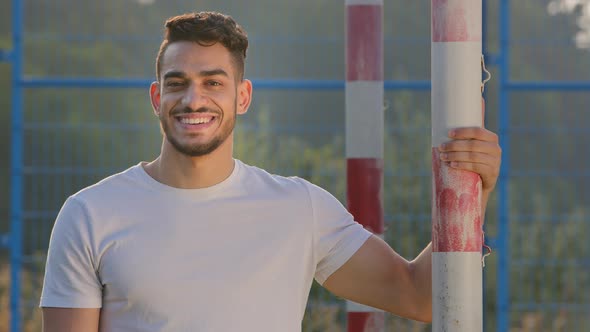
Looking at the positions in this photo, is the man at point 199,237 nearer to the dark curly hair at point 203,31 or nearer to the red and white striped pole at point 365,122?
the dark curly hair at point 203,31

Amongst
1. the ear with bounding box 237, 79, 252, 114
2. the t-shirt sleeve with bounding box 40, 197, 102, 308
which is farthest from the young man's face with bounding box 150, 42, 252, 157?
the t-shirt sleeve with bounding box 40, 197, 102, 308

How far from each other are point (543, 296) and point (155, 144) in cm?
222

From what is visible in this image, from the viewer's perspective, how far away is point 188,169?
318cm

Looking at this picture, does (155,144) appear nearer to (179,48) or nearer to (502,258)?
(502,258)

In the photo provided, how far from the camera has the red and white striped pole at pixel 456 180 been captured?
2.60 m

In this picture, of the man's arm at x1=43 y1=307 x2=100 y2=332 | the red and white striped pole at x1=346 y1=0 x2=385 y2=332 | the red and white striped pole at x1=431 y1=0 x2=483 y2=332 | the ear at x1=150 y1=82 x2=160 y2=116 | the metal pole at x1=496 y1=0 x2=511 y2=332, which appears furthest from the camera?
the metal pole at x1=496 y1=0 x2=511 y2=332

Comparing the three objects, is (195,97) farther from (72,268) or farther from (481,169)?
(481,169)

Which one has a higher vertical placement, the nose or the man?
the nose

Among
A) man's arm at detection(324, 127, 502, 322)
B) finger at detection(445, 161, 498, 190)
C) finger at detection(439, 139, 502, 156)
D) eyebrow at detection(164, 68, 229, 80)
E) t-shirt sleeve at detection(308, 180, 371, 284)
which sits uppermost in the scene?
eyebrow at detection(164, 68, 229, 80)

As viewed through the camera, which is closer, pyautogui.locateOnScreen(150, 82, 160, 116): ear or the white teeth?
the white teeth

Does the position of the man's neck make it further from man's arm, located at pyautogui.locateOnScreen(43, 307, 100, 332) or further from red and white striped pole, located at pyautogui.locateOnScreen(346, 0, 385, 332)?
red and white striped pole, located at pyautogui.locateOnScreen(346, 0, 385, 332)

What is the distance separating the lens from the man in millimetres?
3051

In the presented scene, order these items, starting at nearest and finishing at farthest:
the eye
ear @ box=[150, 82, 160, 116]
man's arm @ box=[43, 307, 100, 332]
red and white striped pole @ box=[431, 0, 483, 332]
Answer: red and white striped pole @ box=[431, 0, 483, 332], man's arm @ box=[43, 307, 100, 332], the eye, ear @ box=[150, 82, 160, 116]

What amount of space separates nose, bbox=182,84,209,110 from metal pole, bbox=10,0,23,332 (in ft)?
11.5
